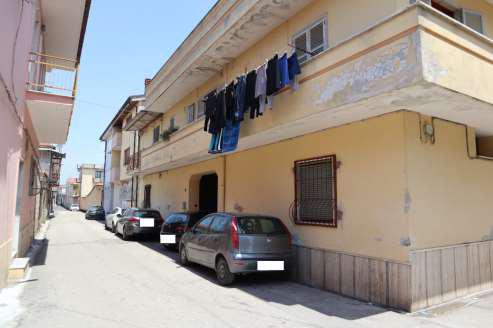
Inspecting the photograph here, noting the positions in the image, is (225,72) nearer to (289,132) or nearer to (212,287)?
(289,132)

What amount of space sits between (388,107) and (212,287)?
16.3ft

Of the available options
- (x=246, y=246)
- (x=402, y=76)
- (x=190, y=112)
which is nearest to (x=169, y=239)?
(x=190, y=112)

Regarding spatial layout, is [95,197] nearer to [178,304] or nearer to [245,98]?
[245,98]

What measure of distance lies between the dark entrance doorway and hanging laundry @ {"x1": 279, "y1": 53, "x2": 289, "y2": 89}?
992 centimetres

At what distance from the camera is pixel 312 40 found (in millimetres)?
8336

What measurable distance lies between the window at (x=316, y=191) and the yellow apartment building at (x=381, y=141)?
3 cm

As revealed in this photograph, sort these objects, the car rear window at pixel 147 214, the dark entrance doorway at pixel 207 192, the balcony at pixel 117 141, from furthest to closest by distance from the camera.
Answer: the balcony at pixel 117 141 < the dark entrance doorway at pixel 207 192 < the car rear window at pixel 147 214

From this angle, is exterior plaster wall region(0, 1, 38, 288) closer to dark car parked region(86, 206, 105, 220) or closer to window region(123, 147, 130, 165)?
window region(123, 147, 130, 165)

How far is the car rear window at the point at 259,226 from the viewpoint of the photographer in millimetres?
7957

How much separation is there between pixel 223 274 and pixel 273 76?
4.36 metres

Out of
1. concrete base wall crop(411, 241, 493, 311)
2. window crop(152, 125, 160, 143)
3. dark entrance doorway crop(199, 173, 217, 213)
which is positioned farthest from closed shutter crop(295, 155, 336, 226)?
window crop(152, 125, 160, 143)

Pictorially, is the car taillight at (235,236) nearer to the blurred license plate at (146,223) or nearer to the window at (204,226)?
the window at (204,226)

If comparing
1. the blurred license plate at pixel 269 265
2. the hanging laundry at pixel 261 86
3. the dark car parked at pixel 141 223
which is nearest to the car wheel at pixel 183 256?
the blurred license plate at pixel 269 265

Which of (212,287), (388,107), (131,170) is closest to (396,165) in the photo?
(388,107)
